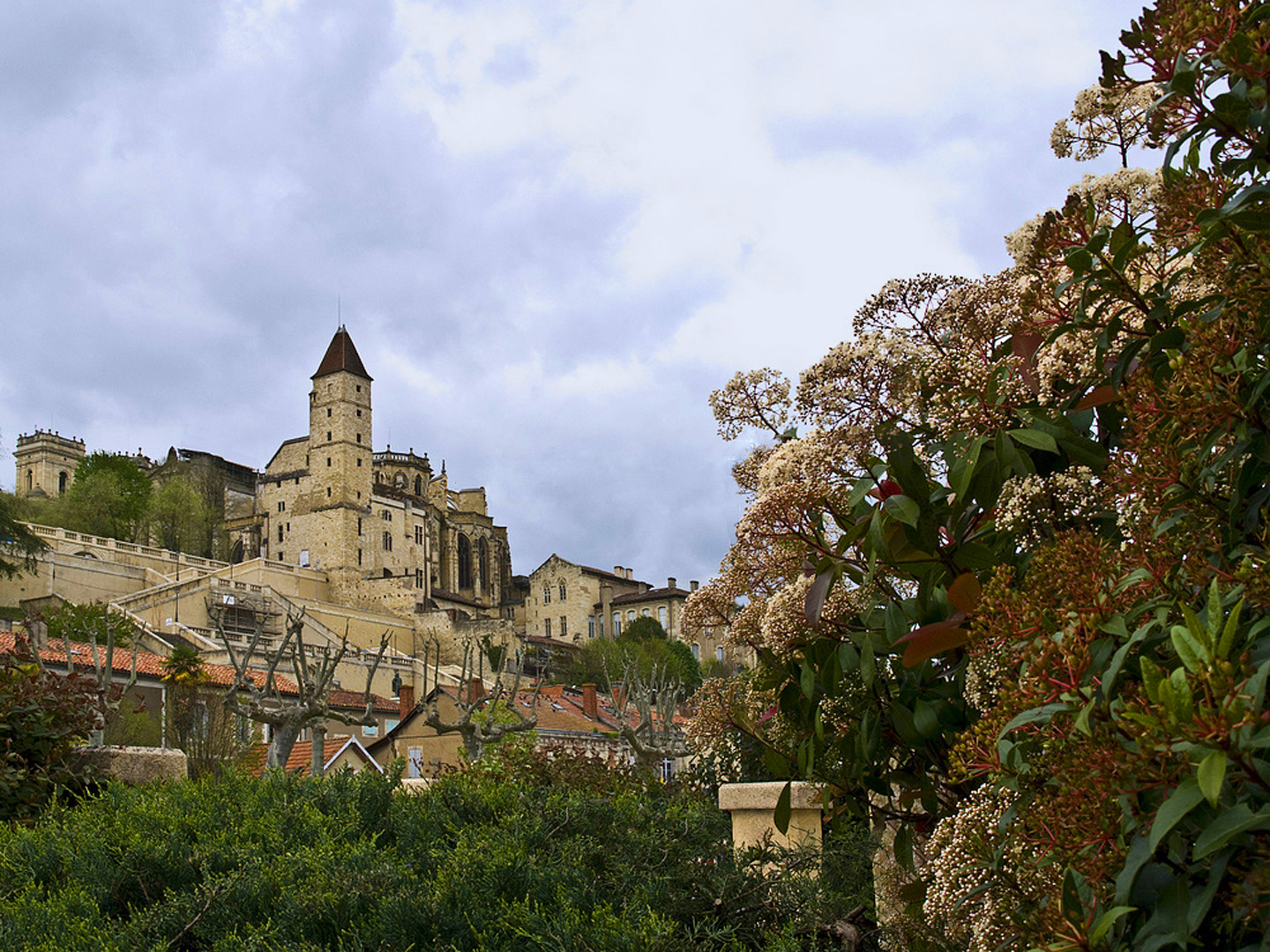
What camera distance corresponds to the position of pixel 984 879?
2.22 m

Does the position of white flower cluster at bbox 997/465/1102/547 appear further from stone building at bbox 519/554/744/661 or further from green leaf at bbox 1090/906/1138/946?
stone building at bbox 519/554/744/661

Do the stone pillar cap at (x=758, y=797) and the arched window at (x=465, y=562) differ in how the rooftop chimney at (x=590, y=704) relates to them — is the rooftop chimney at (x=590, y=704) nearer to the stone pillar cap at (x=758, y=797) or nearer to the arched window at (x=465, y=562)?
the stone pillar cap at (x=758, y=797)

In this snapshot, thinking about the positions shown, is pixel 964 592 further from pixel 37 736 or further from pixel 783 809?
pixel 37 736

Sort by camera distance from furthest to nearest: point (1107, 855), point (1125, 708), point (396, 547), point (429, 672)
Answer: point (396, 547) < point (429, 672) < point (1107, 855) < point (1125, 708)

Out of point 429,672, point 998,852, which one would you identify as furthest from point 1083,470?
point 429,672

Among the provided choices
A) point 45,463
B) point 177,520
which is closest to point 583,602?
point 177,520

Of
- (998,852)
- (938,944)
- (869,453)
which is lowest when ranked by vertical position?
(938,944)

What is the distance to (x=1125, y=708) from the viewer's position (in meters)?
1.56

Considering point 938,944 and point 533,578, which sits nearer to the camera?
point 938,944

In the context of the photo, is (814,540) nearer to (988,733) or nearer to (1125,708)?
(988,733)

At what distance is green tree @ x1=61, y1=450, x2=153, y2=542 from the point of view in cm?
7906

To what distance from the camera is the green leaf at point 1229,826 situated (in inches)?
55.8

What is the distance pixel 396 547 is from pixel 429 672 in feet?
77.0

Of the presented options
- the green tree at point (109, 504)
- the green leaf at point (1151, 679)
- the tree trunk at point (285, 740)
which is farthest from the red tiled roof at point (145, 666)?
the green tree at point (109, 504)
